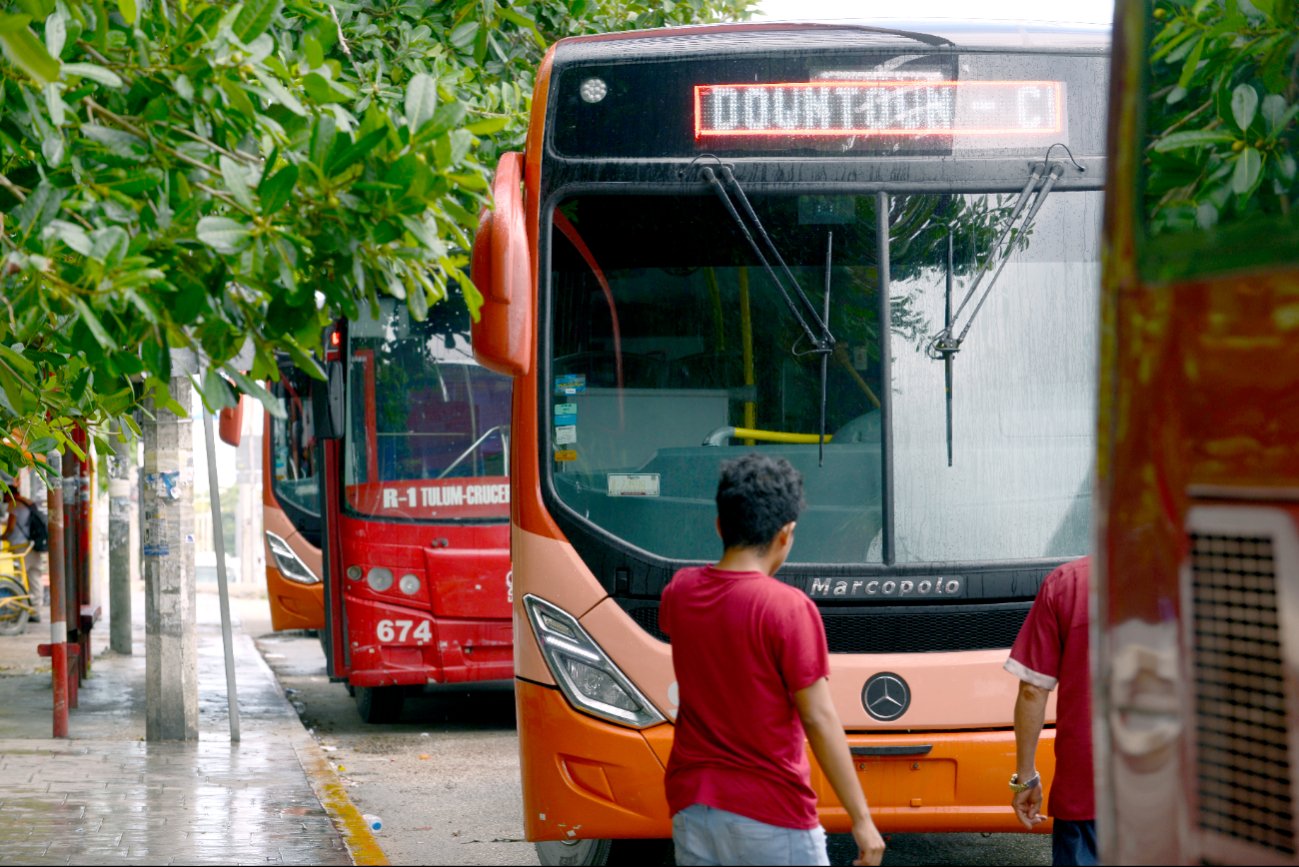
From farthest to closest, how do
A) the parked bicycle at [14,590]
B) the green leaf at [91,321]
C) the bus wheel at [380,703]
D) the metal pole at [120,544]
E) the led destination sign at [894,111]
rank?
1. the parked bicycle at [14,590]
2. the metal pole at [120,544]
3. the bus wheel at [380,703]
4. the led destination sign at [894,111]
5. the green leaf at [91,321]

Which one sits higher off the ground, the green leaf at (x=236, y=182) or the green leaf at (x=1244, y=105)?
the green leaf at (x=1244, y=105)

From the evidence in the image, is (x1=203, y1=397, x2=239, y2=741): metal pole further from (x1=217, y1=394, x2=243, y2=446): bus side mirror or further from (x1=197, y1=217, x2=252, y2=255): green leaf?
(x1=197, y1=217, x2=252, y2=255): green leaf

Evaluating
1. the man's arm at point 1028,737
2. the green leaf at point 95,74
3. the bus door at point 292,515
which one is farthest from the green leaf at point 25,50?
the bus door at point 292,515

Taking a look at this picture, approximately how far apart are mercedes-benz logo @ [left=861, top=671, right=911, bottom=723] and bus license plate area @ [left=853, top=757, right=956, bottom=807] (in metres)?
0.16

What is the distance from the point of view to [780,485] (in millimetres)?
3803

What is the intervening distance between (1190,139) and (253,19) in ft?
8.23

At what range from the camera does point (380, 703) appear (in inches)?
477

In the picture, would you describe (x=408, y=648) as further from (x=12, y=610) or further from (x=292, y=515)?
(x=12, y=610)

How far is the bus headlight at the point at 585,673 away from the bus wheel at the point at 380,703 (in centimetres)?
660

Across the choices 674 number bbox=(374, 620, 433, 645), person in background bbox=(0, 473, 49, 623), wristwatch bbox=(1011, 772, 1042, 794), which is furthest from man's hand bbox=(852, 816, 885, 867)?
person in background bbox=(0, 473, 49, 623)

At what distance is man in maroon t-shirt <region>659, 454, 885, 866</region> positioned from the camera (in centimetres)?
366

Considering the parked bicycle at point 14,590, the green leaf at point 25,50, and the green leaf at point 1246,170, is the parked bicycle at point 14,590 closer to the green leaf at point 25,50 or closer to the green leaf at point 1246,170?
the green leaf at point 25,50

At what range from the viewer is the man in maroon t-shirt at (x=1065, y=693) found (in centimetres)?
433

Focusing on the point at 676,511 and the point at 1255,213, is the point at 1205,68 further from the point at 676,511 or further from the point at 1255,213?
the point at 676,511
